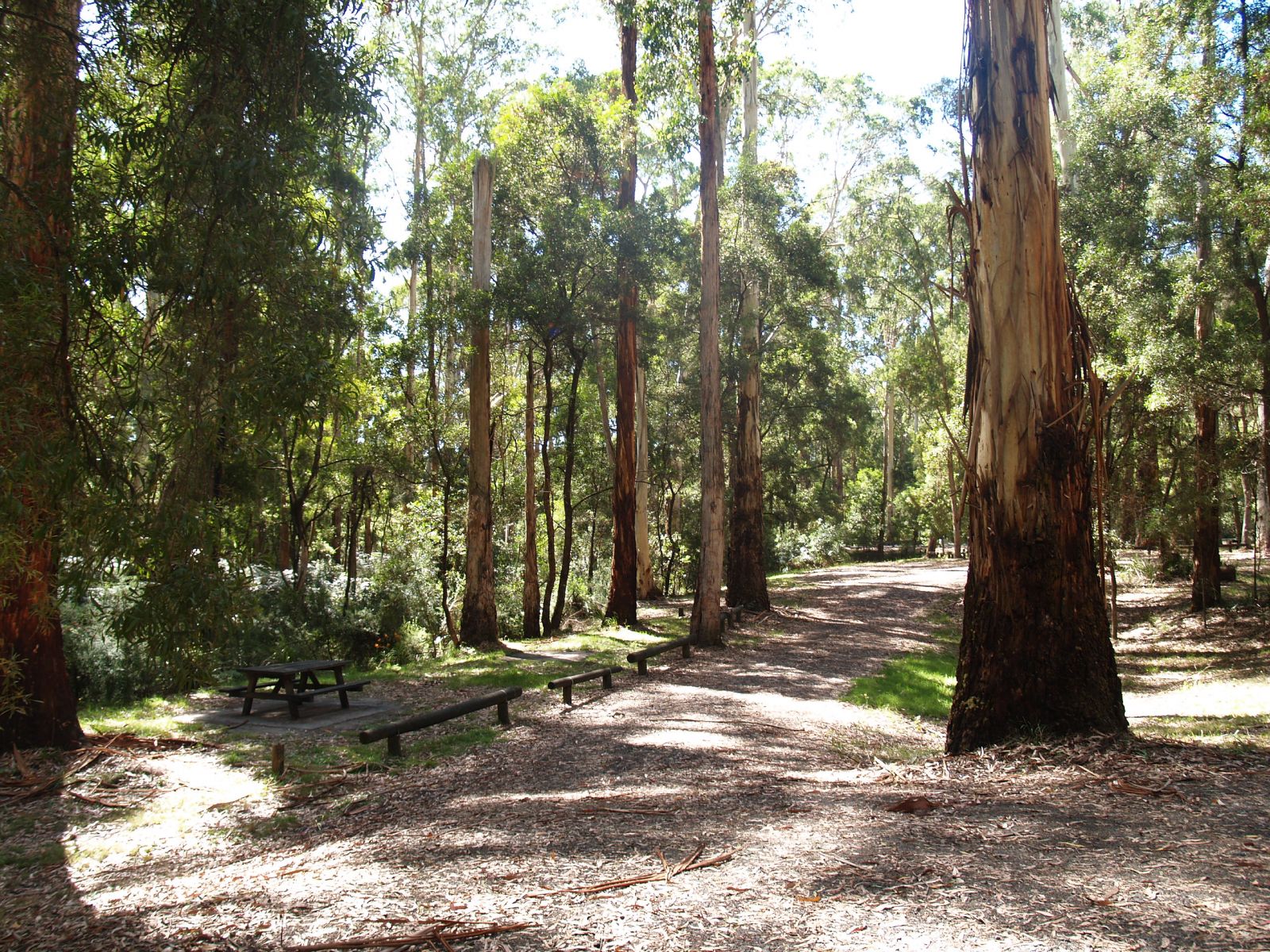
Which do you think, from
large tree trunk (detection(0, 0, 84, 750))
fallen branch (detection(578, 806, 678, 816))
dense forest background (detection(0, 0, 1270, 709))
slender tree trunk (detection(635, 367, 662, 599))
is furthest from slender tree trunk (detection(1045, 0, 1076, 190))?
large tree trunk (detection(0, 0, 84, 750))

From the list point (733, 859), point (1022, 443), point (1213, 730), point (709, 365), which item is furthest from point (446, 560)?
point (733, 859)

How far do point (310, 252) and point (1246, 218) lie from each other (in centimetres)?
1261

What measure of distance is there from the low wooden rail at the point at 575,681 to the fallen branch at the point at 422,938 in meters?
5.95

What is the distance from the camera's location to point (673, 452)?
23844 millimetres

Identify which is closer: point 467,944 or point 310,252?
point 467,944

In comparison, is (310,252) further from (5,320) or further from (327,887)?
(327,887)

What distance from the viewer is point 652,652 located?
11.7 meters

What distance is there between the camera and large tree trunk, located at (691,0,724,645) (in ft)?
42.9

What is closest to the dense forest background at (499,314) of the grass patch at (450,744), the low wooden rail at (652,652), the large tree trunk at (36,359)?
the large tree trunk at (36,359)

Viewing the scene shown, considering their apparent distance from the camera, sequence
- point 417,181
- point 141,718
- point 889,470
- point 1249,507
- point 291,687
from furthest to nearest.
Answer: point 889,470
point 1249,507
point 417,181
point 291,687
point 141,718

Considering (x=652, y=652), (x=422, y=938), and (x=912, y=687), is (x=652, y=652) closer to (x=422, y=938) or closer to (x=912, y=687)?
(x=912, y=687)

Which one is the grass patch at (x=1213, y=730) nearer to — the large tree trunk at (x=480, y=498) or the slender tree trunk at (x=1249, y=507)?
the large tree trunk at (x=480, y=498)

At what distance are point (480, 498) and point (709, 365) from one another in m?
4.52

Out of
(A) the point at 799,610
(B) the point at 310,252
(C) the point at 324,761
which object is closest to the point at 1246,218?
(A) the point at 799,610
